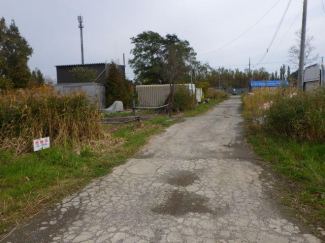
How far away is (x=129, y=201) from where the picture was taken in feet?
11.5

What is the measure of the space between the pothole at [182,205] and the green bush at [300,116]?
3.72 m

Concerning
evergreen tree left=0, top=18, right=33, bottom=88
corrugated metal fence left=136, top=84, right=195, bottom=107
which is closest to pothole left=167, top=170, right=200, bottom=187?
corrugated metal fence left=136, top=84, right=195, bottom=107

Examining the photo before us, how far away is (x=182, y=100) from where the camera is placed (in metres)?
14.7

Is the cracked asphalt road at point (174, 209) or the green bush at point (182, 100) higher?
the green bush at point (182, 100)

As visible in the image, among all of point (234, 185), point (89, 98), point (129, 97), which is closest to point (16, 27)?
point (129, 97)

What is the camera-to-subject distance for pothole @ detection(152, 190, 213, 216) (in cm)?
316

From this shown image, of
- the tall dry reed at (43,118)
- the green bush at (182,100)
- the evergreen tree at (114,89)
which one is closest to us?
the tall dry reed at (43,118)

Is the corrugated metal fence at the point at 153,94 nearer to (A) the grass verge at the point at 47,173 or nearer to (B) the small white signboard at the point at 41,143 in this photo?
(A) the grass verge at the point at 47,173

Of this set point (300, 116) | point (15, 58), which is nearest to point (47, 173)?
point (300, 116)

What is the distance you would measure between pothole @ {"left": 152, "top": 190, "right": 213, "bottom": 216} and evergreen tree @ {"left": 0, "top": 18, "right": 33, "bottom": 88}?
20808 millimetres

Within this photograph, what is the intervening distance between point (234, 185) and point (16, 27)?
23.4 meters

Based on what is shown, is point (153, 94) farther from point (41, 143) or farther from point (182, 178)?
point (182, 178)

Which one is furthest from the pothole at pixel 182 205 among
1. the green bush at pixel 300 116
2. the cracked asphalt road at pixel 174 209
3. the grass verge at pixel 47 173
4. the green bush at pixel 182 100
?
the green bush at pixel 182 100

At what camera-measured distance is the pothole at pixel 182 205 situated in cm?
316
